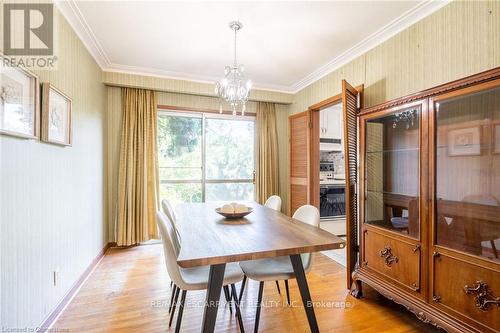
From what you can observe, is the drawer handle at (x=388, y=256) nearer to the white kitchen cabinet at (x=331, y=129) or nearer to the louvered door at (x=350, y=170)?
the louvered door at (x=350, y=170)

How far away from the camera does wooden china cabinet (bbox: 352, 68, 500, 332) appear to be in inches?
55.4

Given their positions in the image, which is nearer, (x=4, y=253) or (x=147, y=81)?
(x=4, y=253)

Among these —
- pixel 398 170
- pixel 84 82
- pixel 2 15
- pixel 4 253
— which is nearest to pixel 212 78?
pixel 84 82

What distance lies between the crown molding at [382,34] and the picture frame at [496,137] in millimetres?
1127

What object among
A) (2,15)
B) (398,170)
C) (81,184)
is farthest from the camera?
(81,184)

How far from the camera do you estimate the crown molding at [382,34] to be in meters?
1.96

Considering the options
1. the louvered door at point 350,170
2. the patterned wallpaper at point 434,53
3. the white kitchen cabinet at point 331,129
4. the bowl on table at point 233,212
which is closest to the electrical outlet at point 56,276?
Result: the bowl on table at point 233,212

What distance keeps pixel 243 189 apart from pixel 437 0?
3295 millimetres

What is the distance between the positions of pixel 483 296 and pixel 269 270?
4.10 ft

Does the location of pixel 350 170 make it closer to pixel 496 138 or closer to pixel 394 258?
pixel 394 258

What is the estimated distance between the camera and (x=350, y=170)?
2.34m

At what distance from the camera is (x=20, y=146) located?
4.79 ft

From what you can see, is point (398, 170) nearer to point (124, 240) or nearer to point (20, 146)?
point (20, 146)

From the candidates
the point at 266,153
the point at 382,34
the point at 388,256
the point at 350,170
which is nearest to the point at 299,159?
the point at 266,153
